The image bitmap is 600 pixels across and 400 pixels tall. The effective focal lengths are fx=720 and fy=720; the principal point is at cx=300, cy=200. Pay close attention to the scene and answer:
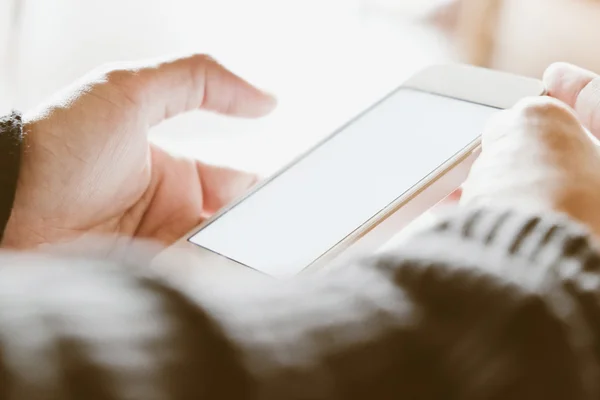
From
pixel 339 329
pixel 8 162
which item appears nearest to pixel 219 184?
pixel 8 162

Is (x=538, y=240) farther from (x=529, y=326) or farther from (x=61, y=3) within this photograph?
(x=61, y=3)

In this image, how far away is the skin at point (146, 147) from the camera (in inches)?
15.8

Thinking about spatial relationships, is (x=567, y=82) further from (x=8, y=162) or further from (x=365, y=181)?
(x=8, y=162)

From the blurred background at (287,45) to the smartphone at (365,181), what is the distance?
152 mm

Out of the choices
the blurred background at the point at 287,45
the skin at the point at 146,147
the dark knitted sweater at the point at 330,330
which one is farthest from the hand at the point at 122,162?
the dark knitted sweater at the point at 330,330

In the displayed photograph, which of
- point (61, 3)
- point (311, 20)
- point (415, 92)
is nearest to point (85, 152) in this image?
point (415, 92)

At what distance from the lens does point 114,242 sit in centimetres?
55

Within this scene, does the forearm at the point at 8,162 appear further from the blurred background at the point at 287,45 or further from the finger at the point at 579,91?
the finger at the point at 579,91

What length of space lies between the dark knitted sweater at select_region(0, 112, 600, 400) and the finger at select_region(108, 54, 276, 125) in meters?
0.31

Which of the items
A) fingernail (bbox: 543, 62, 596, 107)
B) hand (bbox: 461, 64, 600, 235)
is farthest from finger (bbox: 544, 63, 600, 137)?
hand (bbox: 461, 64, 600, 235)

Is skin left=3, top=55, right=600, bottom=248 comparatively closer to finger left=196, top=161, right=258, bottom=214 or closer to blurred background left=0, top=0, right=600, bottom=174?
finger left=196, top=161, right=258, bottom=214

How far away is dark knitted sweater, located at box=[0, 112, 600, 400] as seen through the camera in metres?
0.18

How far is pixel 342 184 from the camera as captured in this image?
0.52m

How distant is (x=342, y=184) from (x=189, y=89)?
0.45ft
